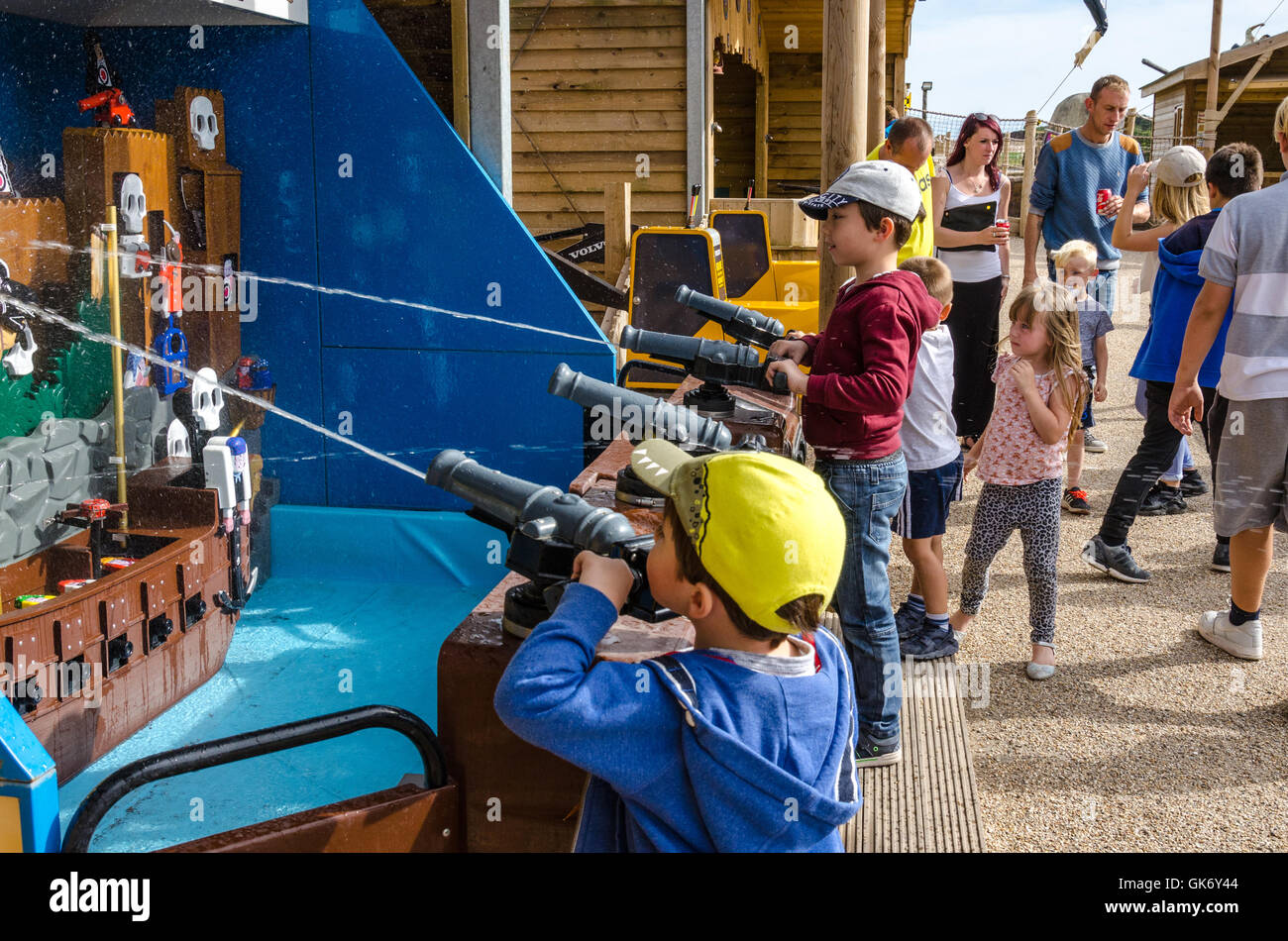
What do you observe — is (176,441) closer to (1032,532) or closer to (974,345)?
(1032,532)

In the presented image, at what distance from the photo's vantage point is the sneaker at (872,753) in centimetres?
349

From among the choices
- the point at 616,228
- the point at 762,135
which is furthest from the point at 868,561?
the point at 762,135

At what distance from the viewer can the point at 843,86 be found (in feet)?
16.8

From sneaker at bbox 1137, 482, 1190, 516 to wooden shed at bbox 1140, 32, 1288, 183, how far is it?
55.5ft

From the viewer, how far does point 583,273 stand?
8102 millimetres

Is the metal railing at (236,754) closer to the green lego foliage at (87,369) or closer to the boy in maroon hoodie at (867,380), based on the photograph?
the boy in maroon hoodie at (867,380)

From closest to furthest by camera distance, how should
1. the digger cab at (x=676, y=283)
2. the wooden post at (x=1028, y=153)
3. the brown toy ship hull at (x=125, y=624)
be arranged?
the brown toy ship hull at (x=125, y=624) → the digger cab at (x=676, y=283) → the wooden post at (x=1028, y=153)

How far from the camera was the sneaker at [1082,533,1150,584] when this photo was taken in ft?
17.7

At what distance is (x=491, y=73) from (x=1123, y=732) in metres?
4.56

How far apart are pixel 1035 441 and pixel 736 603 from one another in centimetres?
292

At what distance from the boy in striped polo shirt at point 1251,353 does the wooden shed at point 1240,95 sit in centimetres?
1921

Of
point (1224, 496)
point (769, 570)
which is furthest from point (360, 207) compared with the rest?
point (769, 570)

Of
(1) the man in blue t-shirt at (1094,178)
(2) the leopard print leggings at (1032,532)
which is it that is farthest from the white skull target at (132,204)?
(1) the man in blue t-shirt at (1094,178)
